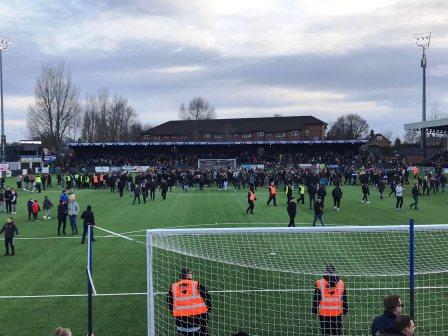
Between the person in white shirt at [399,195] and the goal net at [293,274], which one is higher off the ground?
the person in white shirt at [399,195]

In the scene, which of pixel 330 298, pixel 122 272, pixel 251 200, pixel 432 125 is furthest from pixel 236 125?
pixel 330 298

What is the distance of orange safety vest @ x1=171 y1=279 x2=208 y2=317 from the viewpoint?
809cm

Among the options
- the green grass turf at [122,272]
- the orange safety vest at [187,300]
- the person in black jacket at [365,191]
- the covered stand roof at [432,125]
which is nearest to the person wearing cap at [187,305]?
the orange safety vest at [187,300]

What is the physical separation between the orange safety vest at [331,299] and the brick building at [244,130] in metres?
88.9

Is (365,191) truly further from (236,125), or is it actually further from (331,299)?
(236,125)

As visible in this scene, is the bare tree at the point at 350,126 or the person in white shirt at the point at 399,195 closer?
the person in white shirt at the point at 399,195

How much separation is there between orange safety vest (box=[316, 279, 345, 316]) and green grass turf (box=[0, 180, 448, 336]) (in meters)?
1.43

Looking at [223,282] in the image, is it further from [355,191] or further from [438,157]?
[438,157]

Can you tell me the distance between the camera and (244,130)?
101 meters

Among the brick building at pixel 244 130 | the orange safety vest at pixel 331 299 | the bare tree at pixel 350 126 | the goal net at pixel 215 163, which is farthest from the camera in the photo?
the bare tree at pixel 350 126

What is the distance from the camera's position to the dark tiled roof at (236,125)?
99.5 metres

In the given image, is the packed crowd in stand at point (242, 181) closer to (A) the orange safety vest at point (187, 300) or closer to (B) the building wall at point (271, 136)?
(A) the orange safety vest at point (187, 300)

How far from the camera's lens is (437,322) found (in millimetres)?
9883

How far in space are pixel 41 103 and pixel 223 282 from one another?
66.1 meters
